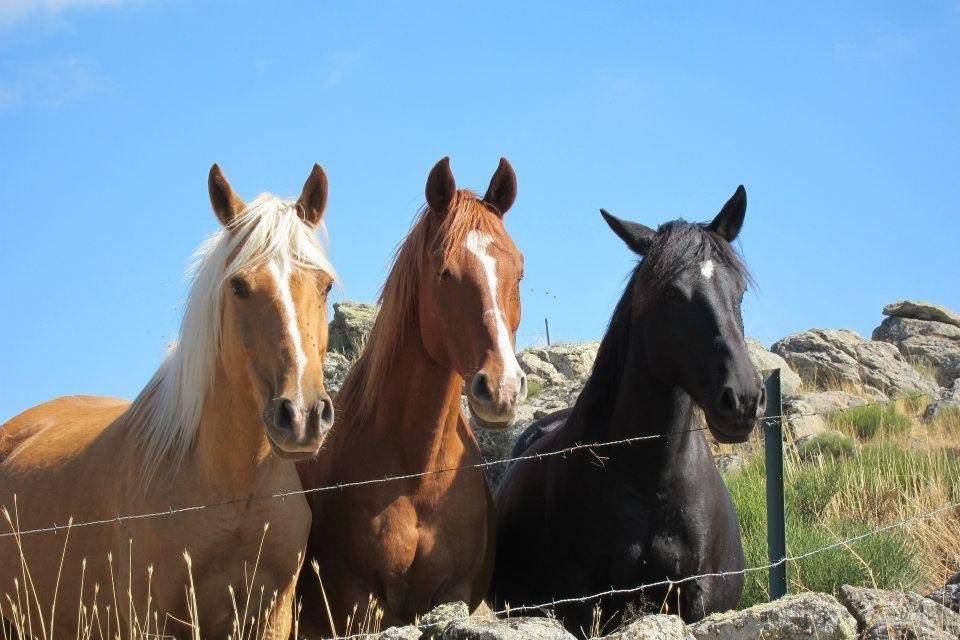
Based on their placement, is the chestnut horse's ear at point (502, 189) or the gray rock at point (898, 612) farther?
the chestnut horse's ear at point (502, 189)

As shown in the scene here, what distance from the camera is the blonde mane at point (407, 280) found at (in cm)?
457

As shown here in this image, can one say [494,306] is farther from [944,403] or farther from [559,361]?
[559,361]

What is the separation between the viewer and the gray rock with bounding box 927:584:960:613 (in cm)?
402

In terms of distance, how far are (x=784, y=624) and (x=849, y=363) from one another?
45.6ft

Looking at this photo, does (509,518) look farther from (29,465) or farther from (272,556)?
(29,465)

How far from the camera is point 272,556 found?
13.1 ft

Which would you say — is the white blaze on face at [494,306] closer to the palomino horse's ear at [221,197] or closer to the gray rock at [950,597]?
the palomino horse's ear at [221,197]

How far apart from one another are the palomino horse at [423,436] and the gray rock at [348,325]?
8403mm

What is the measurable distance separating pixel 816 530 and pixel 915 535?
0.69 metres

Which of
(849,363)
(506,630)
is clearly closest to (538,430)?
(506,630)

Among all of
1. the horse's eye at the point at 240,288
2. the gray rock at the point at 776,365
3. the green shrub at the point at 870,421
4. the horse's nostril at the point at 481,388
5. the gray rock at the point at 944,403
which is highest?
the gray rock at the point at 776,365

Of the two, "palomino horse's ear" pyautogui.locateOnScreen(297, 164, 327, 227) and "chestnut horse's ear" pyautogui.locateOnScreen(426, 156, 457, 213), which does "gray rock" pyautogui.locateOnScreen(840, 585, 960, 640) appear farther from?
"palomino horse's ear" pyautogui.locateOnScreen(297, 164, 327, 227)

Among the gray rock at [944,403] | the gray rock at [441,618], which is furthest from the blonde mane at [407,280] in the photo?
the gray rock at [944,403]

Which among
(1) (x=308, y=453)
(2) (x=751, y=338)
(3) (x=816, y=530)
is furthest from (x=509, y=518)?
(2) (x=751, y=338)
